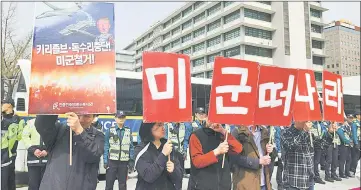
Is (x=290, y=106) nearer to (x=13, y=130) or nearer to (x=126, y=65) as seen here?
(x=13, y=130)

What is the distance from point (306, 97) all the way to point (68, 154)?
3.22m

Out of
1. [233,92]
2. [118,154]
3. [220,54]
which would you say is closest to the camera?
[233,92]

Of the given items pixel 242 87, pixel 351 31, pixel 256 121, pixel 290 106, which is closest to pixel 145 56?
pixel 242 87

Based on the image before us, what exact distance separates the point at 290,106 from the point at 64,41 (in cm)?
269

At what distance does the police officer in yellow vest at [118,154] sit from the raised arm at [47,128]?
326cm

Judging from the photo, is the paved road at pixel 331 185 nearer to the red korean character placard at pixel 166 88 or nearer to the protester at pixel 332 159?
the protester at pixel 332 159

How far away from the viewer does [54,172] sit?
2.42 m

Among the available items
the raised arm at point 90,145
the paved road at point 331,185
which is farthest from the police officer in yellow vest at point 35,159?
the raised arm at point 90,145

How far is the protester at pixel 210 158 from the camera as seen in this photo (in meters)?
3.18

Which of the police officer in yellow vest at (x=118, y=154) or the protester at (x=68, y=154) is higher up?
the protester at (x=68, y=154)

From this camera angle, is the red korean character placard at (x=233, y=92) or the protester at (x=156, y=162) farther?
the red korean character placard at (x=233, y=92)

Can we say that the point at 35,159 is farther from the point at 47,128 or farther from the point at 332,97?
the point at 332,97

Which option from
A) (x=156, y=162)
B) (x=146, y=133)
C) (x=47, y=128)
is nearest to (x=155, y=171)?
(x=156, y=162)

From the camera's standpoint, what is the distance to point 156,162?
2791mm
